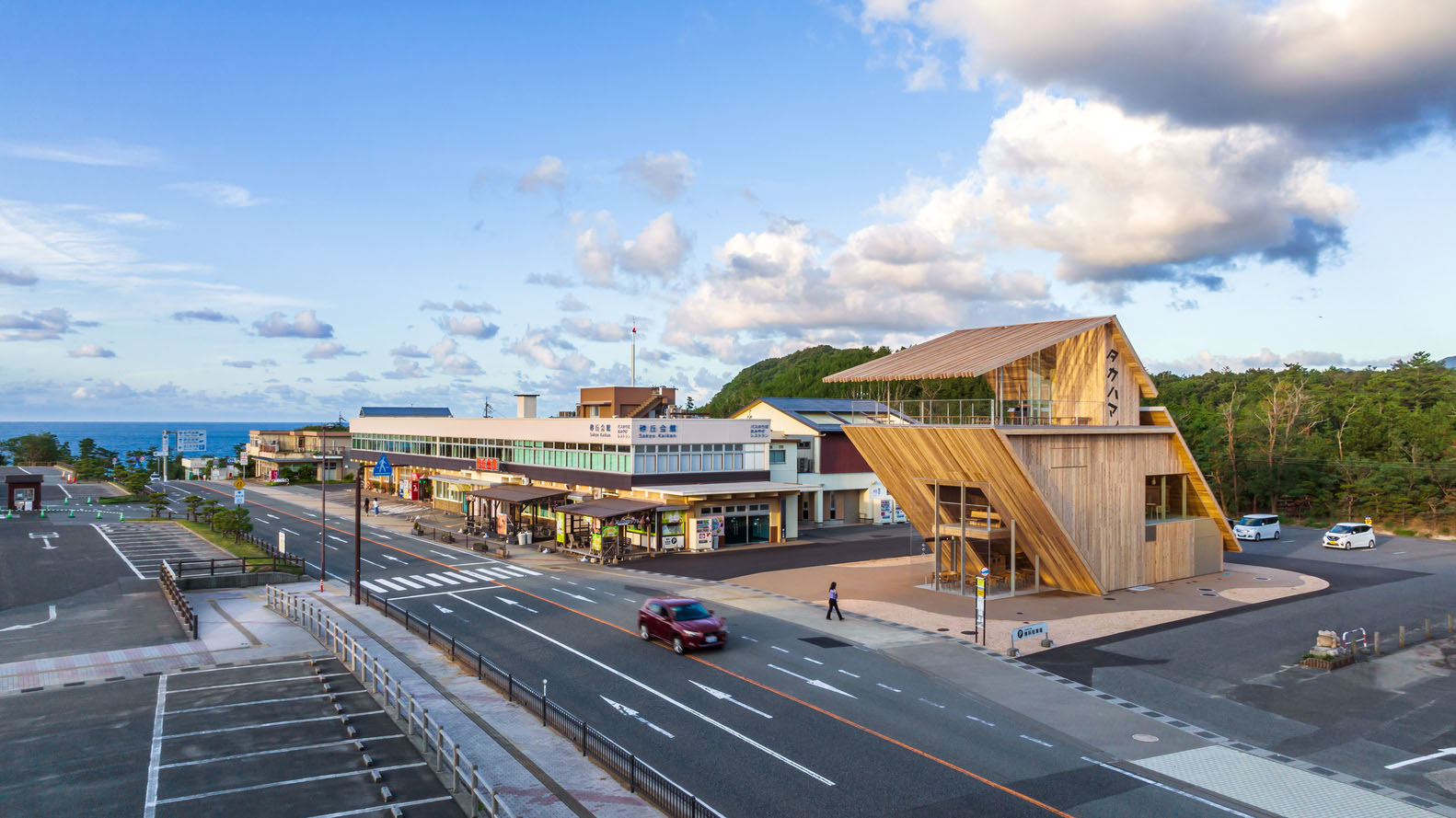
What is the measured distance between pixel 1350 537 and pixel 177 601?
62.2 metres

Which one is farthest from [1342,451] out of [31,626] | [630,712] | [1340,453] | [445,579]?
[31,626]

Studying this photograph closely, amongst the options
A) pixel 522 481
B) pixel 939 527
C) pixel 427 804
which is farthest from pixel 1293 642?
pixel 522 481

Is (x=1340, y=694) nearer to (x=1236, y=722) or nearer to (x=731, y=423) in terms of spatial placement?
(x=1236, y=722)

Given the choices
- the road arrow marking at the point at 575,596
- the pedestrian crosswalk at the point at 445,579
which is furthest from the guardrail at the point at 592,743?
the pedestrian crosswalk at the point at 445,579

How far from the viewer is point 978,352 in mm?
35500

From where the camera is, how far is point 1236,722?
2023 centimetres

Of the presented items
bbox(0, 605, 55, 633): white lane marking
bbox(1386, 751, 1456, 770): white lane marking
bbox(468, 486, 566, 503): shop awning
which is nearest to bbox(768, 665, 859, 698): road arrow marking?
bbox(1386, 751, 1456, 770): white lane marking

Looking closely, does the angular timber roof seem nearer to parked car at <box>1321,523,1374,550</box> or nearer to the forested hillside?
the forested hillside

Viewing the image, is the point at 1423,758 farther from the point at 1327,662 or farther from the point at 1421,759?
the point at 1327,662

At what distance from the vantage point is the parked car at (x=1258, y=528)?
56.4m

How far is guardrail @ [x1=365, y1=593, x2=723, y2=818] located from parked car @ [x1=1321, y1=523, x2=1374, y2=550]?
51644 mm

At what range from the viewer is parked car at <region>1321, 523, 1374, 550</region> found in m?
51.3

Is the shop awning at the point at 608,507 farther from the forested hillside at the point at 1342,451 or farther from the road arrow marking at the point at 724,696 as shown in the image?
the road arrow marking at the point at 724,696

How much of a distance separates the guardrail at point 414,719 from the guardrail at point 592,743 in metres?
2.20
